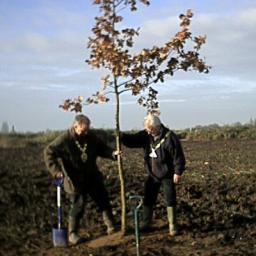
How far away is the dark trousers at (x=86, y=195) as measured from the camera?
867cm

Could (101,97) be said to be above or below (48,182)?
above

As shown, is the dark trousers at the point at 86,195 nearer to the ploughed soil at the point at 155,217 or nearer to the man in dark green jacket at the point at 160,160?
the ploughed soil at the point at 155,217

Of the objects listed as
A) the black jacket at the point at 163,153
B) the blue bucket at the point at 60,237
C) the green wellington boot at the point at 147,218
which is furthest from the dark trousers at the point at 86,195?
the black jacket at the point at 163,153

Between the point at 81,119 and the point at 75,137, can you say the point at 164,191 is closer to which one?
the point at 75,137

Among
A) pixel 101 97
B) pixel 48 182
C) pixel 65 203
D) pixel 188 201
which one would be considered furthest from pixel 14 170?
pixel 101 97

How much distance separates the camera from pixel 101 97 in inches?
328

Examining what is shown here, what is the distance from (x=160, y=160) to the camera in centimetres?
896

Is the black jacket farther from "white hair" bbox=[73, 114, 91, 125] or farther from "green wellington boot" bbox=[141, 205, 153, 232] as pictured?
"white hair" bbox=[73, 114, 91, 125]

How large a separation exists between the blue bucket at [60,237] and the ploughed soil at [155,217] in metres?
0.10

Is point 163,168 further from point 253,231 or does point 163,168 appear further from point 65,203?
point 65,203

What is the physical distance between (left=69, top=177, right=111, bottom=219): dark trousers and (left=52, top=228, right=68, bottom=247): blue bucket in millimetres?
301

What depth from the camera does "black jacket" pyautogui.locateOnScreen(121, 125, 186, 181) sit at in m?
8.84

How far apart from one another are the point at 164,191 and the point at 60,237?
163cm

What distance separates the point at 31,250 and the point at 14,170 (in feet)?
23.9
